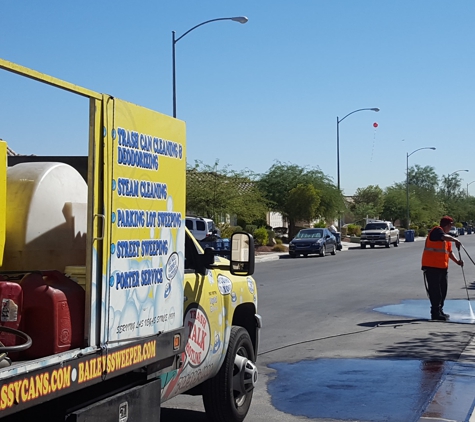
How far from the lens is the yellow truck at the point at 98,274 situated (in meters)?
3.60

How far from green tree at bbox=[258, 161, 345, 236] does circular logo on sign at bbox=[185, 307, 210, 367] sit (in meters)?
50.5

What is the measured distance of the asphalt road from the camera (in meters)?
7.37

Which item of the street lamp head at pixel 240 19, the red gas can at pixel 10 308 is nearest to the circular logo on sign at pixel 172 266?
the red gas can at pixel 10 308

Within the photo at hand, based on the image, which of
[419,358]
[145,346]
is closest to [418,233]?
[419,358]

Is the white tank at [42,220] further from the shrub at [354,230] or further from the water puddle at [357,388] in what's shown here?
the shrub at [354,230]

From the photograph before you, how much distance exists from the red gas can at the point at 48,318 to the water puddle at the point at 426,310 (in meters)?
10.7

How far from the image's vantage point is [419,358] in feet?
32.5

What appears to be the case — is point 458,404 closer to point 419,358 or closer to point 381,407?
point 381,407

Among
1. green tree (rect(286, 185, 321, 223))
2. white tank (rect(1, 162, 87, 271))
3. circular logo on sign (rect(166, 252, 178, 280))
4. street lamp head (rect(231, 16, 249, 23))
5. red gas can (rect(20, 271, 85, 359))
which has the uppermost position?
street lamp head (rect(231, 16, 249, 23))

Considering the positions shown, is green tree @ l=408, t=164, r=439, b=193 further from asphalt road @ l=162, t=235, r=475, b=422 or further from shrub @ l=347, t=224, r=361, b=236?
asphalt road @ l=162, t=235, r=475, b=422

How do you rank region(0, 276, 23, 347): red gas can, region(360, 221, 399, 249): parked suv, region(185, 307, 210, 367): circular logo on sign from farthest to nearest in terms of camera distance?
region(360, 221, 399, 249): parked suv → region(185, 307, 210, 367): circular logo on sign → region(0, 276, 23, 347): red gas can

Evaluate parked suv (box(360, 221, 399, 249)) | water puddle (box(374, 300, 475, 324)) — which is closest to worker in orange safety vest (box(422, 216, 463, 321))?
water puddle (box(374, 300, 475, 324))

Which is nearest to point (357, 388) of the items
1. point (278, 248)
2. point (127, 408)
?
point (127, 408)

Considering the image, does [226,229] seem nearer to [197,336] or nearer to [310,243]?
[310,243]
